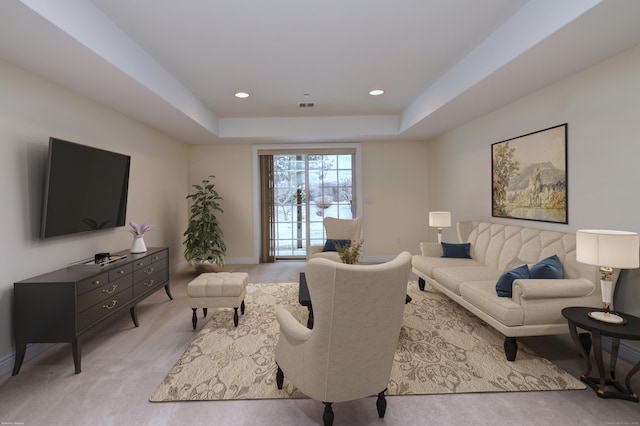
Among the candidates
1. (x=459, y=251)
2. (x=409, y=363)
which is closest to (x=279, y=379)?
(x=409, y=363)

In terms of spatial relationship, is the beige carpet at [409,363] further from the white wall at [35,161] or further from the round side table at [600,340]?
the white wall at [35,161]

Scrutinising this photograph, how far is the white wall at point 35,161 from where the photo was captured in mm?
2406

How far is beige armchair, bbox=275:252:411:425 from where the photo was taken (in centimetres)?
150

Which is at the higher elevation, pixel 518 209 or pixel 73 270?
pixel 518 209

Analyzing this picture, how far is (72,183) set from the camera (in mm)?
2877

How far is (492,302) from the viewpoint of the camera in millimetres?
2549

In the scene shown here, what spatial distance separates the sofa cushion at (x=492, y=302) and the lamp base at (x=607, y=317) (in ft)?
1.40

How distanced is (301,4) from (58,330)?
121 inches

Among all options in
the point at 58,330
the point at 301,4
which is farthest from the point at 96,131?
the point at 301,4

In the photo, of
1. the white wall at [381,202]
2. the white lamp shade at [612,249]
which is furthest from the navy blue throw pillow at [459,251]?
the white wall at [381,202]

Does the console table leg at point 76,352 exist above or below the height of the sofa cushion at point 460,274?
below

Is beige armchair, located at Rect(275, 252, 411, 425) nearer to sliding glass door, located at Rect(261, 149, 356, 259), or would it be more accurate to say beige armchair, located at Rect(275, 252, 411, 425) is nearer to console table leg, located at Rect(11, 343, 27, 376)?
→ console table leg, located at Rect(11, 343, 27, 376)

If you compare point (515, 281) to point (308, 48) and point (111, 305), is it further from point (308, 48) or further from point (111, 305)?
point (111, 305)

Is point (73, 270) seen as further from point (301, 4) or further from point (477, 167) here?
point (477, 167)
